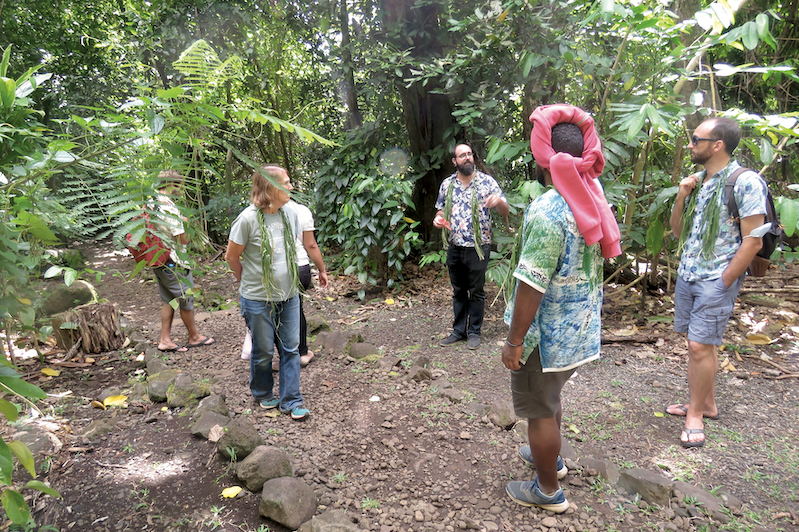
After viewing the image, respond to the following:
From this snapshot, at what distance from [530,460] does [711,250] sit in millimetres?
1715

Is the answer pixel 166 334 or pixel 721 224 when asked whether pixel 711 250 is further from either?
pixel 166 334

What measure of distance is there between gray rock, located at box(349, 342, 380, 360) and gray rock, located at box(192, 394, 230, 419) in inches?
52.5

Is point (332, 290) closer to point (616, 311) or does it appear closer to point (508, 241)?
point (508, 241)

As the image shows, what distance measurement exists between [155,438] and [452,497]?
199cm

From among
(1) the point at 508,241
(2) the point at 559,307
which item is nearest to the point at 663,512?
(2) the point at 559,307

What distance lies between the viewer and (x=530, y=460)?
9.23 feet

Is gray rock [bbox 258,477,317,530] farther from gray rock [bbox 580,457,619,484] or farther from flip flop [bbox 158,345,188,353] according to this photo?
flip flop [bbox 158,345,188,353]

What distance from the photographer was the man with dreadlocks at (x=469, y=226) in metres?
4.50

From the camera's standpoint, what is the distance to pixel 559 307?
6.89ft

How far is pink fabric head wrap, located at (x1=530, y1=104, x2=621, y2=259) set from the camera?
1.97m

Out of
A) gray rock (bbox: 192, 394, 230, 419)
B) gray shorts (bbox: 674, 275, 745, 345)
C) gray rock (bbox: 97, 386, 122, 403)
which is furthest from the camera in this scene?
gray rock (bbox: 97, 386, 122, 403)

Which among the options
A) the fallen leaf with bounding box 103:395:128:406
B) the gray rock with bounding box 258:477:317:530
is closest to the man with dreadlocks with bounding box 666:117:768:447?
the gray rock with bounding box 258:477:317:530

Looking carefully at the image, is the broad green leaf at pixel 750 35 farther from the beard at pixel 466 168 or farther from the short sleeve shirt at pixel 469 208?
the beard at pixel 466 168

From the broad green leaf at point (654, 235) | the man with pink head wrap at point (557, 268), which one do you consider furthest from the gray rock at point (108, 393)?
the broad green leaf at point (654, 235)
